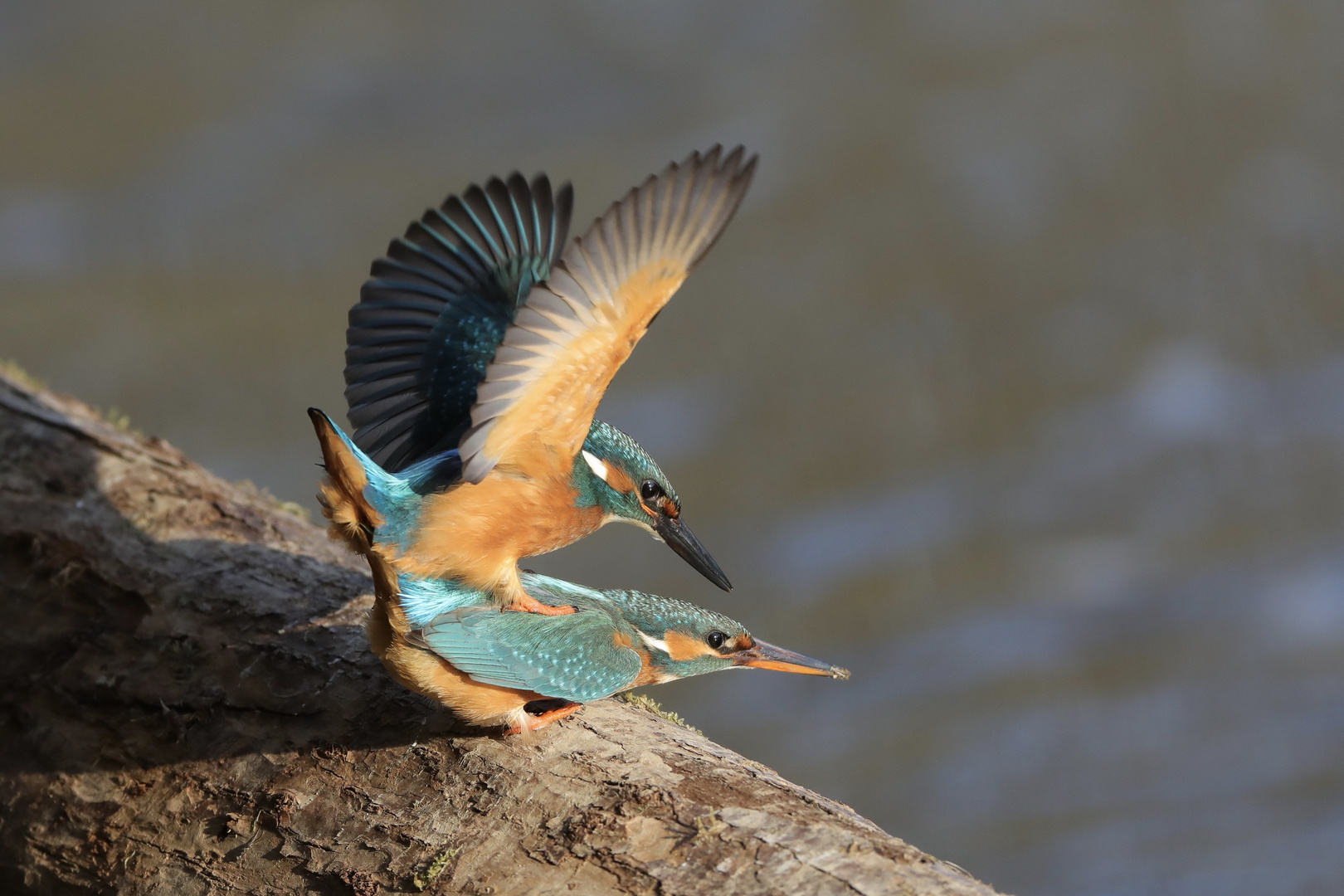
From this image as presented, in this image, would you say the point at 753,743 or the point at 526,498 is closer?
the point at 526,498

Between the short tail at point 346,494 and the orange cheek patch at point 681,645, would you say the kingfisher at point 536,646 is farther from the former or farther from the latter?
the short tail at point 346,494

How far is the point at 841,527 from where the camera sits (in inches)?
273

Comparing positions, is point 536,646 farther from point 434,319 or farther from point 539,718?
point 434,319

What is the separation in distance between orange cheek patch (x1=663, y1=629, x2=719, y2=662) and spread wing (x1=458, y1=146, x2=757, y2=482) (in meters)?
0.74

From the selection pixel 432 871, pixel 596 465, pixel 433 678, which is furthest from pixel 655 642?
pixel 432 871

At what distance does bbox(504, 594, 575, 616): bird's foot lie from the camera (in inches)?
114

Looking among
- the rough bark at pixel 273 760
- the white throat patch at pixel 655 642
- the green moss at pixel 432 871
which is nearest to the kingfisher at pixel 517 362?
the white throat patch at pixel 655 642

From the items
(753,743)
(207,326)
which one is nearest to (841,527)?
(753,743)

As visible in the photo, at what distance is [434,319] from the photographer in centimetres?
325

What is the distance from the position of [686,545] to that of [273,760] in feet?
3.71

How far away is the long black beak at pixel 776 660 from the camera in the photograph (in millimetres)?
3205

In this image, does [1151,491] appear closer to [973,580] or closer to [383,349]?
[973,580]

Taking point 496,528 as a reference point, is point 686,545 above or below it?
above

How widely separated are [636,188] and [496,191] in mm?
802
